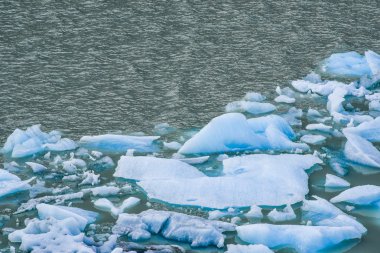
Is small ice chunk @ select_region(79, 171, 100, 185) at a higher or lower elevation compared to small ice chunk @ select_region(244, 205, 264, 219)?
lower

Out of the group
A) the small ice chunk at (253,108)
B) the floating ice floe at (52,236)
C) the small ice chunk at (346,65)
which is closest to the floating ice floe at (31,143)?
the floating ice floe at (52,236)

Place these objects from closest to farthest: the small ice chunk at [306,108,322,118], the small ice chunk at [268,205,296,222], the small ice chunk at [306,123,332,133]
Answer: the small ice chunk at [268,205,296,222]
the small ice chunk at [306,123,332,133]
the small ice chunk at [306,108,322,118]

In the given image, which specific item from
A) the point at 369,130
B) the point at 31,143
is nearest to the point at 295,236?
the point at 369,130

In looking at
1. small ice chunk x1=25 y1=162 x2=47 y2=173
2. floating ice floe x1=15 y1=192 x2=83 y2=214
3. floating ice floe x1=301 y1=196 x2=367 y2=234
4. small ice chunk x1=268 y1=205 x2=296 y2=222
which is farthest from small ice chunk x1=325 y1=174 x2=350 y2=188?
small ice chunk x1=25 y1=162 x2=47 y2=173

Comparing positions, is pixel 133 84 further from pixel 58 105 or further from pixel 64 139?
pixel 64 139

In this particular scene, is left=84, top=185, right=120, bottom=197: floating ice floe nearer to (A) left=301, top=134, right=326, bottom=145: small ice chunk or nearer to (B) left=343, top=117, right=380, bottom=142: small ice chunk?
(A) left=301, top=134, right=326, bottom=145: small ice chunk

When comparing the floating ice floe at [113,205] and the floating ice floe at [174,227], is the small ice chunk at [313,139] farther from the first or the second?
the floating ice floe at [113,205]

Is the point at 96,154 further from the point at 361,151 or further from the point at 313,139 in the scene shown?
the point at 361,151

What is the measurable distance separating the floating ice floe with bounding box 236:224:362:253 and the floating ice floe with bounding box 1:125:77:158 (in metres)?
1.57

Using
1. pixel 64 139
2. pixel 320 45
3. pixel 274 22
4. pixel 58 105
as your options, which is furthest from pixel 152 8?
pixel 64 139

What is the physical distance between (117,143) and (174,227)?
118 cm

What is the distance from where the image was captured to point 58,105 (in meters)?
6.33

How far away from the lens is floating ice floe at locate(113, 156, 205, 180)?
17.1 feet

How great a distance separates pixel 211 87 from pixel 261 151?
1.14m
